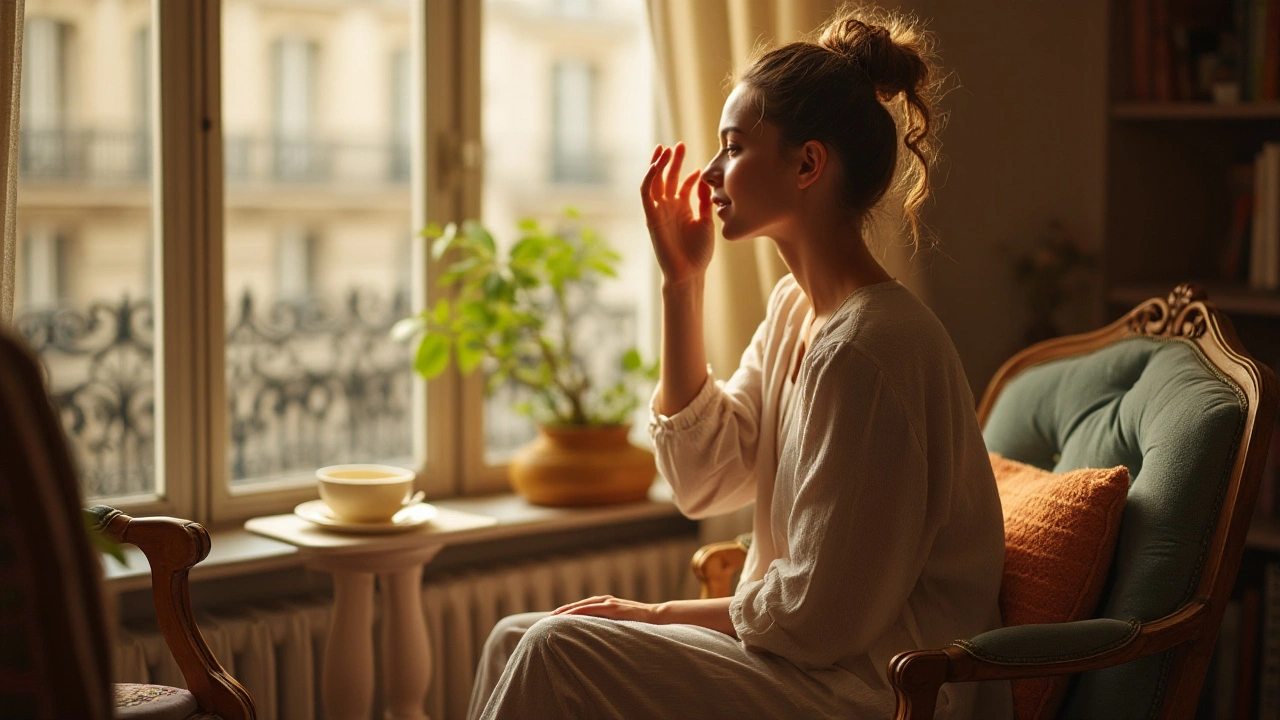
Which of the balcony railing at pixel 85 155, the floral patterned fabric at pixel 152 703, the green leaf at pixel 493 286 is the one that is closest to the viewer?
the floral patterned fabric at pixel 152 703

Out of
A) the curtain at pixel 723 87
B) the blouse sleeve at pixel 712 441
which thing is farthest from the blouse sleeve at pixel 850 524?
the curtain at pixel 723 87

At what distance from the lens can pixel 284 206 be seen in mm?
2332

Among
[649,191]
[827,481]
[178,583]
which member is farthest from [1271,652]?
[178,583]

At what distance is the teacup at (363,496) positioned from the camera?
1.88 m

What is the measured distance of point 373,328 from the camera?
2465 millimetres

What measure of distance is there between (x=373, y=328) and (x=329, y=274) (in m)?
0.14

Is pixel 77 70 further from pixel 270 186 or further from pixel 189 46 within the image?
pixel 270 186

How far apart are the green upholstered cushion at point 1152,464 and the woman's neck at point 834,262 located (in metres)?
0.41

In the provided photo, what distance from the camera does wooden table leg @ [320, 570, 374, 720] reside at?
1946 millimetres

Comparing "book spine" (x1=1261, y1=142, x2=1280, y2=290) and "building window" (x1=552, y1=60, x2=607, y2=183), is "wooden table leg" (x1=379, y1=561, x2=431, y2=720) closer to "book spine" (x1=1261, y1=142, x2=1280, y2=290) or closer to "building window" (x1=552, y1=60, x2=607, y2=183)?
"building window" (x1=552, y1=60, x2=607, y2=183)

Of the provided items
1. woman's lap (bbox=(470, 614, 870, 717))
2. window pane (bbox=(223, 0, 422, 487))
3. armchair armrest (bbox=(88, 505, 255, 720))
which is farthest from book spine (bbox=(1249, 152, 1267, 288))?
armchair armrest (bbox=(88, 505, 255, 720))

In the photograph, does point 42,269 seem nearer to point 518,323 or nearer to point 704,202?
point 518,323

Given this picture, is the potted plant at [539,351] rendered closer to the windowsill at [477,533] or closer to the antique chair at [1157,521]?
the windowsill at [477,533]

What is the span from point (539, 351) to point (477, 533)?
62cm
